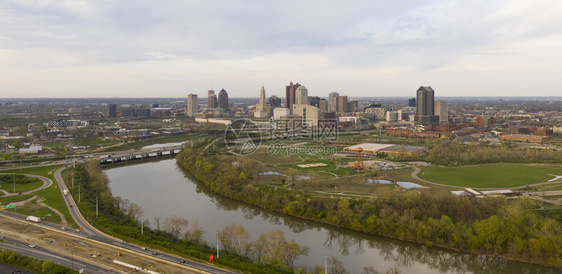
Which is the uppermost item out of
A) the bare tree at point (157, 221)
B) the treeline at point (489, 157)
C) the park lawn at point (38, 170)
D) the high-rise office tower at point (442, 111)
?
the high-rise office tower at point (442, 111)

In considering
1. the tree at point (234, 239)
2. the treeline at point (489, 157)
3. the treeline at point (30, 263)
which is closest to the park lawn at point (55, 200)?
the treeline at point (30, 263)

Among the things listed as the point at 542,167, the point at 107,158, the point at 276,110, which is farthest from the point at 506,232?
the point at 276,110

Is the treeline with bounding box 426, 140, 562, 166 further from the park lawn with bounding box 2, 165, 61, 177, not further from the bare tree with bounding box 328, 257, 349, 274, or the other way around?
the park lawn with bounding box 2, 165, 61, 177

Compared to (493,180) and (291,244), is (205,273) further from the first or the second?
(493,180)

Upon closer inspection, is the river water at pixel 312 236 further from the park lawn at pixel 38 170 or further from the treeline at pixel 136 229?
the park lawn at pixel 38 170

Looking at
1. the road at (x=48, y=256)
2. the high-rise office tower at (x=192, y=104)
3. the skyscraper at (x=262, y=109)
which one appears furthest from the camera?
the high-rise office tower at (x=192, y=104)

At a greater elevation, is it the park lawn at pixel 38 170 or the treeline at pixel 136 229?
the park lawn at pixel 38 170
